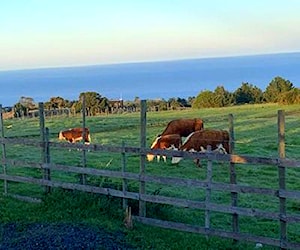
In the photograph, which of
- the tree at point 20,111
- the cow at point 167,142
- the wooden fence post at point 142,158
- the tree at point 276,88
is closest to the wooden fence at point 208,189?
the wooden fence post at point 142,158

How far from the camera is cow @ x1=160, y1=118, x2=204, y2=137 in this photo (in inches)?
926

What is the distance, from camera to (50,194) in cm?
1158

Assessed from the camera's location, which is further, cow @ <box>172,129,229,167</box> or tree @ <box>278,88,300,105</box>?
tree @ <box>278,88,300,105</box>

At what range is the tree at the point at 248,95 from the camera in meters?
54.4

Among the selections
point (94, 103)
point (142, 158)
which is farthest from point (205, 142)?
point (94, 103)

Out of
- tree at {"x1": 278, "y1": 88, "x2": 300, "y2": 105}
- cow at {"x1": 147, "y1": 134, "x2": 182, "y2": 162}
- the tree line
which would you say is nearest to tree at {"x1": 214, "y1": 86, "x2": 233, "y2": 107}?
the tree line

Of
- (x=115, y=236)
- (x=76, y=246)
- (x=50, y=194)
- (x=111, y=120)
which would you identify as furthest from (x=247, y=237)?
(x=111, y=120)

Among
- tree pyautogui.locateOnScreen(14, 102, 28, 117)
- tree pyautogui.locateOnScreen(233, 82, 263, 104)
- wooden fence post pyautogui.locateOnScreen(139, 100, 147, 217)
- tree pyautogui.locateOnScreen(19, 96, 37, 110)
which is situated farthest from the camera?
tree pyautogui.locateOnScreen(233, 82, 263, 104)

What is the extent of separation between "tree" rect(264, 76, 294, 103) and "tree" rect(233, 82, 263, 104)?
2.21 feet

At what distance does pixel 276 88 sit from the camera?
184ft

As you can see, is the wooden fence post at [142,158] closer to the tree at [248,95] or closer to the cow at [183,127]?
the cow at [183,127]

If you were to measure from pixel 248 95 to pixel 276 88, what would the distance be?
2.86 meters

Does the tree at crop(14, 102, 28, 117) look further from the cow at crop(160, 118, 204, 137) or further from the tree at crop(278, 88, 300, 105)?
the cow at crop(160, 118, 204, 137)

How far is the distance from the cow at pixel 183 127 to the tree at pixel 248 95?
30.4 m
